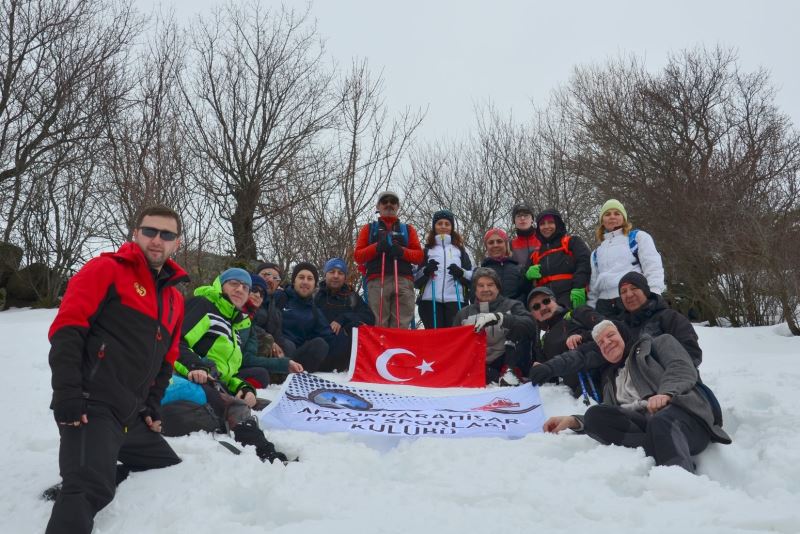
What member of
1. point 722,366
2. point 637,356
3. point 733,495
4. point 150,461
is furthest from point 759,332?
point 150,461

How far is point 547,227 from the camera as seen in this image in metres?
6.98

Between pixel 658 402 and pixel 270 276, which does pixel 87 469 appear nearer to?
pixel 658 402

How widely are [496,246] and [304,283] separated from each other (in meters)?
2.34

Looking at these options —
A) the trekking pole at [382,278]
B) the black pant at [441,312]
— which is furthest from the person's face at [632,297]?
the trekking pole at [382,278]

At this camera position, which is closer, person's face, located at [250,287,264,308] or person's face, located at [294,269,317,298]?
person's face, located at [250,287,264,308]

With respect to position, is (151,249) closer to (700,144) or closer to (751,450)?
(751,450)

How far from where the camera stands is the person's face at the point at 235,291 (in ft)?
16.5

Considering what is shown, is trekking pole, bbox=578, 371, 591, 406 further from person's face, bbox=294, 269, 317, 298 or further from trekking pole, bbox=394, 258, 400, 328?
person's face, bbox=294, 269, 317, 298

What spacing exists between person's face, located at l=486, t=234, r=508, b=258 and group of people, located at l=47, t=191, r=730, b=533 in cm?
3

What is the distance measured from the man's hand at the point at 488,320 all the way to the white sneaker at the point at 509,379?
57 cm

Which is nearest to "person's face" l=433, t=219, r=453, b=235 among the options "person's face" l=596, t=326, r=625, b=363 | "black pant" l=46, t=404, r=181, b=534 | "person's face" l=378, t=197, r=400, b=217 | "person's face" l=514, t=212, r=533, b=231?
"person's face" l=378, t=197, r=400, b=217

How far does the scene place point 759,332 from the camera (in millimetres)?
9445

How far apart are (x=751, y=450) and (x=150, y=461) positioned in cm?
352

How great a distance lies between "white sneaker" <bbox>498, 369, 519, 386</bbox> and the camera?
20.3 feet
